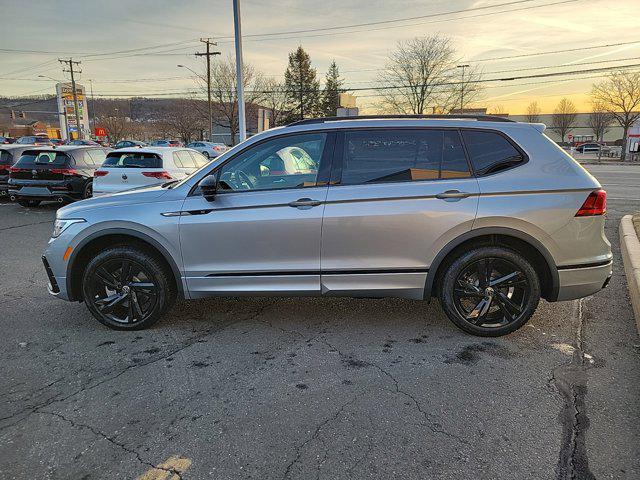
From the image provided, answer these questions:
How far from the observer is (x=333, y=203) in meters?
3.73

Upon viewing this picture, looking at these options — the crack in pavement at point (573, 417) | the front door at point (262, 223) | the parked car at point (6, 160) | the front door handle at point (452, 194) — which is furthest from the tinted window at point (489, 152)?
the parked car at point (6, 160)

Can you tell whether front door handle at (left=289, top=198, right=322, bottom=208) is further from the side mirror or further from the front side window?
the side mirror

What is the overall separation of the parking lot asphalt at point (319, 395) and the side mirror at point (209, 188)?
1263 mm

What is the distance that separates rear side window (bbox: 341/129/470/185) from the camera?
12.4 feet

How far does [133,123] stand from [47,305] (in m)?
94.5

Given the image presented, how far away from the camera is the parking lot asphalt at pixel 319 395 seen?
2.39m

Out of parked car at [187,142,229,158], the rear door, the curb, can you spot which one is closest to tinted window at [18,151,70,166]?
the rear door

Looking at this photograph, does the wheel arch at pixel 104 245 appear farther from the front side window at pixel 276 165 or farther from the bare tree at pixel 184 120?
the bare tree at pixel 184 120

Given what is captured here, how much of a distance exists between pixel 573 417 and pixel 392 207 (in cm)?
193

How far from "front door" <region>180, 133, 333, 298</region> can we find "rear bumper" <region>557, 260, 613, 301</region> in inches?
82.5

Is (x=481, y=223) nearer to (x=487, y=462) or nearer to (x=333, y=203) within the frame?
(x=333, y=203)

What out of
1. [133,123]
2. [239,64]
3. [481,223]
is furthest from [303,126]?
[133,123]

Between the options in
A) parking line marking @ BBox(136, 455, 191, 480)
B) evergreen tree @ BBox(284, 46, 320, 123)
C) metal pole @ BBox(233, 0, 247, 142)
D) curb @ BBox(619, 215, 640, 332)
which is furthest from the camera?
evergreen tree @ BBox(284, 46, 320, 123)

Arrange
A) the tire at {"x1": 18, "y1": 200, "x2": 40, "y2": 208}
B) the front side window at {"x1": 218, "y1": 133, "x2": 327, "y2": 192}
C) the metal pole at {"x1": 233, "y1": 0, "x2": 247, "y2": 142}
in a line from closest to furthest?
the front side window at {"x1": 218, "y1": 133, "x2": 327, "y2": 192}, the tire at {"x1": 18, "y1": 200, "x2": 40, "y2": 208}, the metal pole at {"x1": 233, "y1": 0, "x2": 247, "y2": 142}
